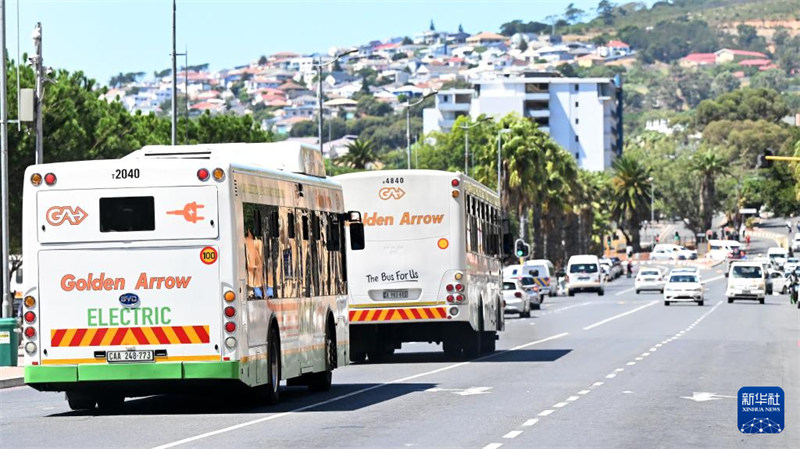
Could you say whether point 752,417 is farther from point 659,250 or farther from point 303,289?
point 659,250

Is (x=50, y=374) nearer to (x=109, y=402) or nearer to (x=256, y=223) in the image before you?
(x=109, y=402)

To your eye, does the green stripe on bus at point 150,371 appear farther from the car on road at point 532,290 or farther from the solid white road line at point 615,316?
the car on road at point 532,290

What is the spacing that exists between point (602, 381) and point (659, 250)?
13350cm

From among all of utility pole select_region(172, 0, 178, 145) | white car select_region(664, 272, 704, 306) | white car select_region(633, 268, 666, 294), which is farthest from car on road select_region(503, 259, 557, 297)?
utility pole select_region(172, 0, 178, 145)

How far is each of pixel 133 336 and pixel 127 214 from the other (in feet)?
4.86

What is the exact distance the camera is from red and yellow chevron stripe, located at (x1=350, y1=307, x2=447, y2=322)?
3325 centimetres

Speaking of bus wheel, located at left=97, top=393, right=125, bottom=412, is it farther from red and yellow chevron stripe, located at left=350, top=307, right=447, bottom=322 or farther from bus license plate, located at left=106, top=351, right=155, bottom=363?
red and yellow chevron stripe, located at left=350, top=307, right=447, bottom=322

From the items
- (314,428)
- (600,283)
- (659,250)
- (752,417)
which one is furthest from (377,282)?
(659,250)

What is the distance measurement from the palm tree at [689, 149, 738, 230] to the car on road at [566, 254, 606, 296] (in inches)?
3289

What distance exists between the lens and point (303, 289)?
24.4 meters

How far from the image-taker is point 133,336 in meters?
20.9

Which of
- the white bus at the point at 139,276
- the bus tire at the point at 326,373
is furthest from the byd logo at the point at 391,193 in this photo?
the white bus at the point at 139,276

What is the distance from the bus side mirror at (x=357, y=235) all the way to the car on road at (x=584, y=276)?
2588 inches

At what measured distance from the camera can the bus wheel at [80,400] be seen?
22141 mm
